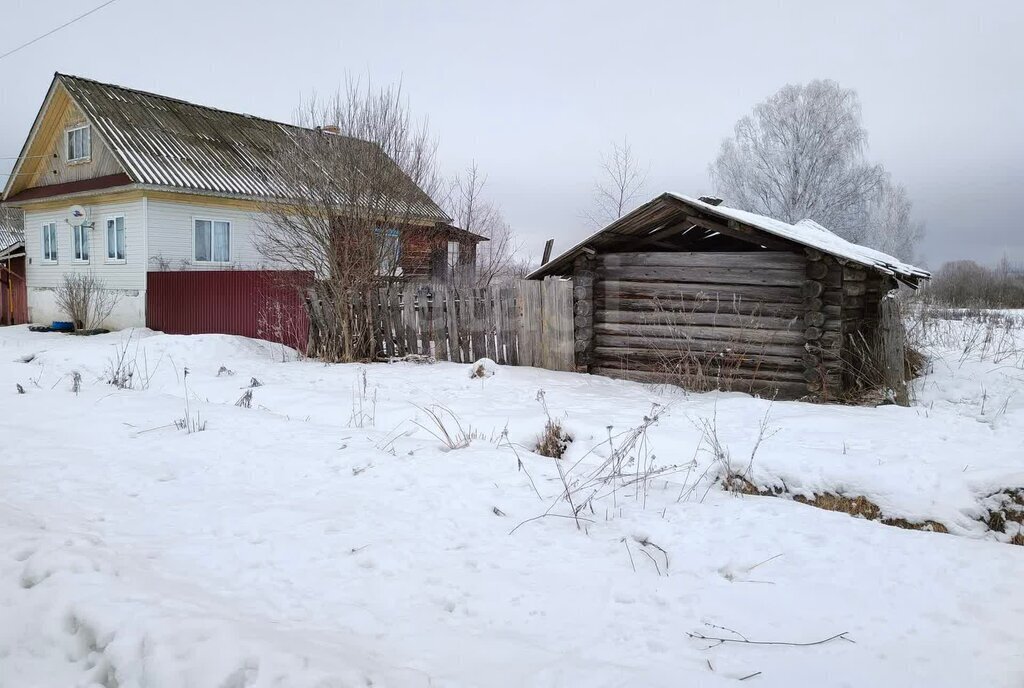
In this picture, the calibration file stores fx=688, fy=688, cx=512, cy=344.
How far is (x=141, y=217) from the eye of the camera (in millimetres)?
18469

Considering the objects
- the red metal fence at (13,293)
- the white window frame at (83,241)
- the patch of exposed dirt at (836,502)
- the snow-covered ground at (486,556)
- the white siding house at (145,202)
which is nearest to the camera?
the snow-covered ground at (486,556)

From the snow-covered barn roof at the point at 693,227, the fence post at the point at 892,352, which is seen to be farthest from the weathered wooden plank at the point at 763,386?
the snow-covered barn roof at the point at 693,227

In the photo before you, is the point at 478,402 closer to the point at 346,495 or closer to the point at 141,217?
the point at 346,495

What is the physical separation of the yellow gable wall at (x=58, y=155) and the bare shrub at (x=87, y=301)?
314 centimetres

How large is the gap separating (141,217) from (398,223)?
377 inches

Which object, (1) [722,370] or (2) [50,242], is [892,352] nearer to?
(1) [722,370]

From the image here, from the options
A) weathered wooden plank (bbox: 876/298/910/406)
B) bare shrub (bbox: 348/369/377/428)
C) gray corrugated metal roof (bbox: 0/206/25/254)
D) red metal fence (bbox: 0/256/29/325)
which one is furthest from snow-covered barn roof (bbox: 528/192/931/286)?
gray corrugated metal roof (bbox: 0/206/25/254)

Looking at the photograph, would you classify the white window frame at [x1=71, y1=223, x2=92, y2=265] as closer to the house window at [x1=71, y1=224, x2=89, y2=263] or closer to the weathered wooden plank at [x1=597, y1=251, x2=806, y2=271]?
the house window at [x1=71, y1=224, x2=89, y2=263]

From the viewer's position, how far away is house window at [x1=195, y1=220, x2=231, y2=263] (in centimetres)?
1964

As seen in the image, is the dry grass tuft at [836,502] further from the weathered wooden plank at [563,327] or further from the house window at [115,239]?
the house window at [115,239]

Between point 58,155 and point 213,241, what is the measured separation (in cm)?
632

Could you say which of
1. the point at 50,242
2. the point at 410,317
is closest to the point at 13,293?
the point at 50,242

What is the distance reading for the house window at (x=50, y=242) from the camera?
22059 mm

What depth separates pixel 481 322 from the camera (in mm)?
11938
